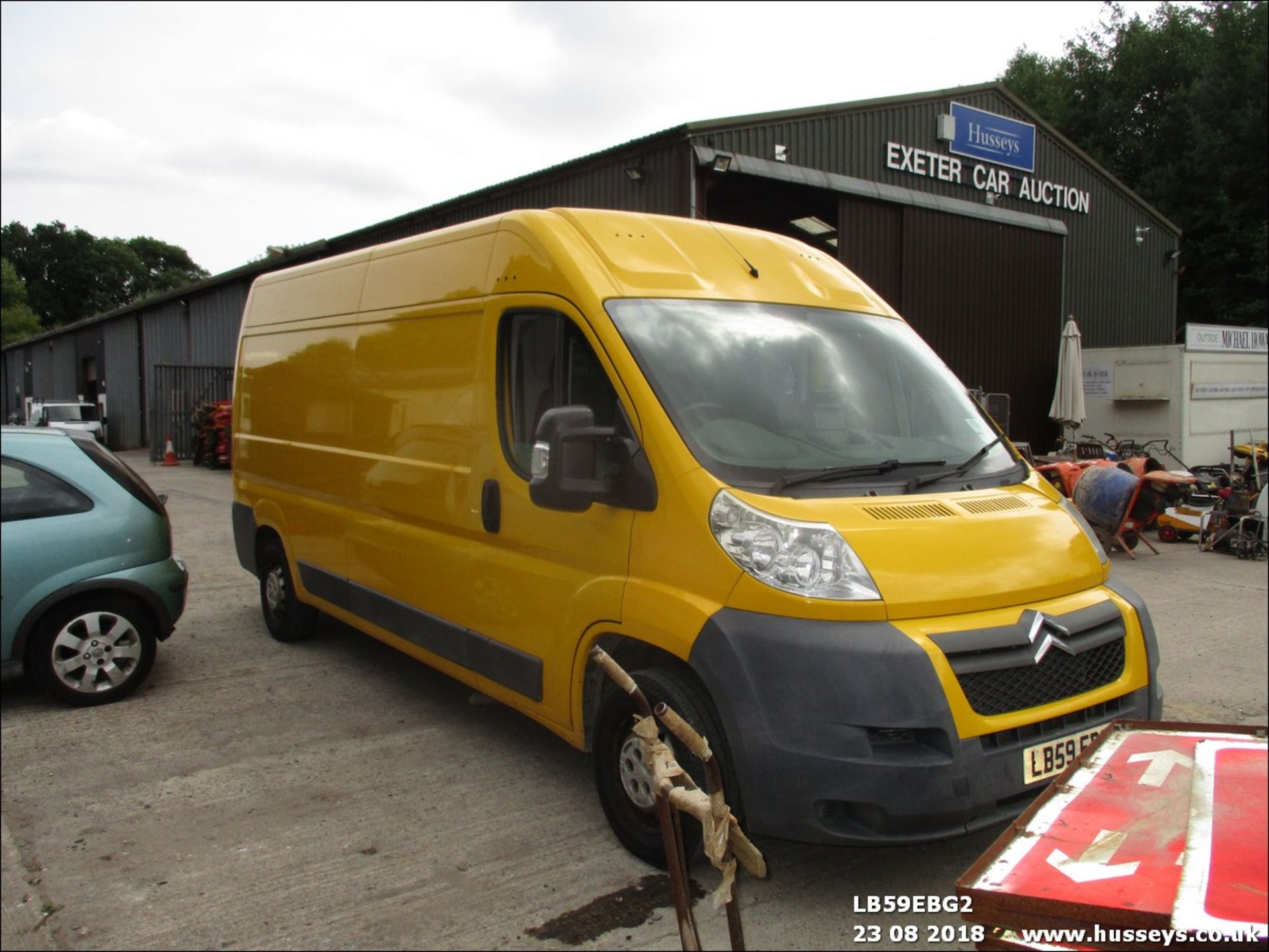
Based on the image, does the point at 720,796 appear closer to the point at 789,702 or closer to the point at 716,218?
the point at 789,702

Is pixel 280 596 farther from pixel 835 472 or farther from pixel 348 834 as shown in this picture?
pixel 835 472

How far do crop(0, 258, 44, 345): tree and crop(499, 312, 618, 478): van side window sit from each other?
59.7 m

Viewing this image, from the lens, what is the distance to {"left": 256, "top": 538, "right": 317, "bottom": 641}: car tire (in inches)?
267

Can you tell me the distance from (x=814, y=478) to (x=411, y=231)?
1613cm

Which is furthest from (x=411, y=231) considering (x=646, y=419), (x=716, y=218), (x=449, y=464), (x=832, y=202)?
(x=646, y=419)

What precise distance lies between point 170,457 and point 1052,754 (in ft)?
85.7

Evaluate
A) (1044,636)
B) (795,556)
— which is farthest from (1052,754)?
(795,556)

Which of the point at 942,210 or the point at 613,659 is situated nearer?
the point at 613,659

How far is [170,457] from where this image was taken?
25609 millimetres

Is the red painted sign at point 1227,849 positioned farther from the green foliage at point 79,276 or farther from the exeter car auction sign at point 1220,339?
the green foliage at point 79,276

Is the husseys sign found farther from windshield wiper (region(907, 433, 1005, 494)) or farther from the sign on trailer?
the sign on trailer

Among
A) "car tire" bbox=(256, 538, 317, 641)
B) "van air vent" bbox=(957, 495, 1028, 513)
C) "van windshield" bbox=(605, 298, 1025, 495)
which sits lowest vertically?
"car tire" bbox=(256, 538, 317, 641)

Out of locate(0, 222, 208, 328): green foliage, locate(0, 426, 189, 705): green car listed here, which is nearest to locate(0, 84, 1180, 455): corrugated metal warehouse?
locate(0, 426, 189, 705): green car

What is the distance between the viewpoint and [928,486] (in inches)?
145
